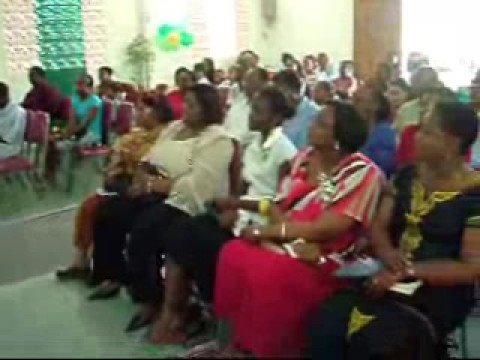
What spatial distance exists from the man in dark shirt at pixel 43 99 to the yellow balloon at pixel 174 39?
266cm

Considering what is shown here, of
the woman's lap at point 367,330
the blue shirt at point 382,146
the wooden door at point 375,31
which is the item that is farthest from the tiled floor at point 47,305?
the wooden door at point 375,31

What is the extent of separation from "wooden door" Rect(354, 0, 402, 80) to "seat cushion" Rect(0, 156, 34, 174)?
575 cm

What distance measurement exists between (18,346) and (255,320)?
1539 mm

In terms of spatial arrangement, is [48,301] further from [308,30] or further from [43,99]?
[308,30]

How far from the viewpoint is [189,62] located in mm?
10281

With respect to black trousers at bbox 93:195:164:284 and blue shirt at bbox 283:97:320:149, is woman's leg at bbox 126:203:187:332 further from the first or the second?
blue shirt at bbox 283:97:320:149

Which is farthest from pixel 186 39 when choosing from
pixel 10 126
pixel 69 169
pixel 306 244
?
pixel 306 244

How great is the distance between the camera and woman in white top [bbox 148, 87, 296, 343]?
10.3 feet

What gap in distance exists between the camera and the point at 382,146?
3.70 metres

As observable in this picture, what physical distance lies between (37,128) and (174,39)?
4193mm

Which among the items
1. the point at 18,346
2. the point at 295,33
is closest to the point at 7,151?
the point at 18,346

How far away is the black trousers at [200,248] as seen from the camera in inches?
122

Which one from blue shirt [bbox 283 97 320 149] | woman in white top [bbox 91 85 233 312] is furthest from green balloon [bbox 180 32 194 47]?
woman in white top [bbox 91 85 233 312]

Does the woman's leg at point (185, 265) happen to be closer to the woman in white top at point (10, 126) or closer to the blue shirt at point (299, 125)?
the blue shirt at point (299, 125)
